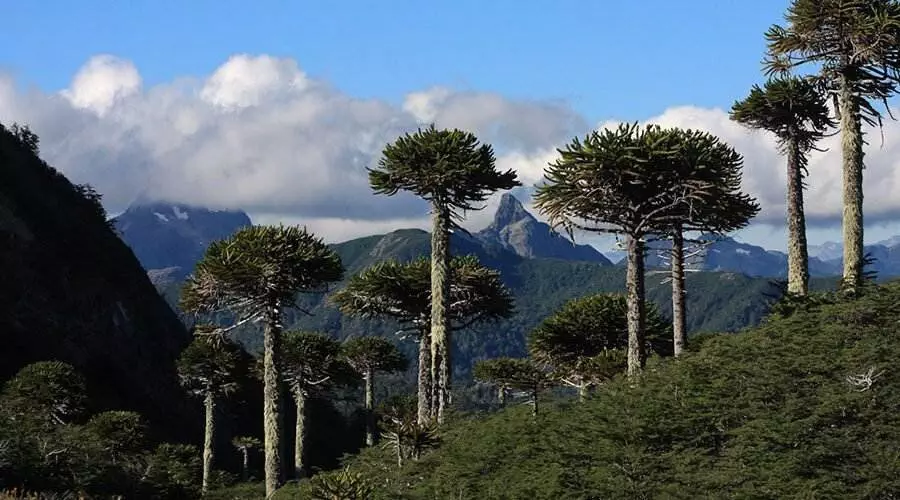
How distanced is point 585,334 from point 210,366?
20.3 metres

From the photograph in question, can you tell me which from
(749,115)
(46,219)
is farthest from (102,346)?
(749,115)

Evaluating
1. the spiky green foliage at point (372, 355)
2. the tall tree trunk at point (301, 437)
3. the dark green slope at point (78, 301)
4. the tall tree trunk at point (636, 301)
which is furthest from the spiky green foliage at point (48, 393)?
the tall tree trunk at point (636, 301)

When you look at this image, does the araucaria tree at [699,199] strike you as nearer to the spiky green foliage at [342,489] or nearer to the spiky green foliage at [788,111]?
the spiky green foliage at [788,111]

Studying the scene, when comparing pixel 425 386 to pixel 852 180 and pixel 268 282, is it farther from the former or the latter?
pixel 852 180

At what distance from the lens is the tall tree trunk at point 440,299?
93.9 feet

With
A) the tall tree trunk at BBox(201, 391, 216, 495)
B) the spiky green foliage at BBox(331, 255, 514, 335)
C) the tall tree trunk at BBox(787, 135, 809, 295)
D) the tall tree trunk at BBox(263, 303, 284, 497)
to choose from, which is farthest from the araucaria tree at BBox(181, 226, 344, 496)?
the tall tree trunk at BBox(201, 391, 216, 495)

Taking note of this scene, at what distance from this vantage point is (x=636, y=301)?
24734 mm

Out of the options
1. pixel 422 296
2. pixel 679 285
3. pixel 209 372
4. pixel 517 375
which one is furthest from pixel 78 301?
pixel 679 285

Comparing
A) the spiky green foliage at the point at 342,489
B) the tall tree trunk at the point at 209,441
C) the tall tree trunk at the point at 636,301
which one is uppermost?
the tall tree trunk at the point at 636,301

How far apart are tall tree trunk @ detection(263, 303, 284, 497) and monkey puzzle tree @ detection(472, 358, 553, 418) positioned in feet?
38.4

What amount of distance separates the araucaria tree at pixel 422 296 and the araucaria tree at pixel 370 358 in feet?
57.9

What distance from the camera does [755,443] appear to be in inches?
648

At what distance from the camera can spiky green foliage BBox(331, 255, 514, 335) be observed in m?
33.8

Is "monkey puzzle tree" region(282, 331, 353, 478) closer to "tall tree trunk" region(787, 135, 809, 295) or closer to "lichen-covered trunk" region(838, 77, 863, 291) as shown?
"tall tree trunk" region(787, 135, 809, 295)
